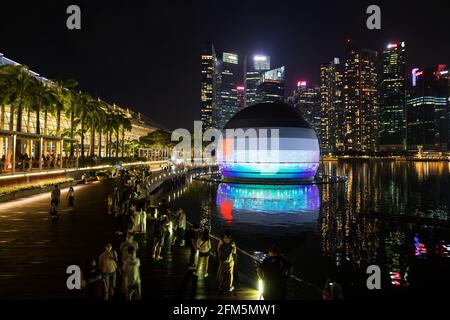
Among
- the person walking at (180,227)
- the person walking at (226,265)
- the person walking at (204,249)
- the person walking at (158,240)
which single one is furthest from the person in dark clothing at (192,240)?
the person walking at (180,227)

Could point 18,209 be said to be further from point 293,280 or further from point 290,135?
point 290,135

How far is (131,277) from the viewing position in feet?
33.5

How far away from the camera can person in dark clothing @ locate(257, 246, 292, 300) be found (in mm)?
9523

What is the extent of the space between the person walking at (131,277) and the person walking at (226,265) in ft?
8.44

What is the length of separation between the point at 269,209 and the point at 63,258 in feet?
72.0

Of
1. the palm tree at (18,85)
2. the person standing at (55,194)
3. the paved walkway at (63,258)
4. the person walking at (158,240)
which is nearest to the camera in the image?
the paved walkway at (63,258)

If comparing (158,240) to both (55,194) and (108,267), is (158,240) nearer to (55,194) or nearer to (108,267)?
(108,267)

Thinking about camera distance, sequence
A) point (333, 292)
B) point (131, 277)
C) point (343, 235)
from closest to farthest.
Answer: point (333, 292), point (131, 277), point (343, 235)

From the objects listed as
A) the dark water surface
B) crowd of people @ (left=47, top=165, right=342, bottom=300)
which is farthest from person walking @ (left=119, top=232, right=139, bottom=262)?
the dark water surface

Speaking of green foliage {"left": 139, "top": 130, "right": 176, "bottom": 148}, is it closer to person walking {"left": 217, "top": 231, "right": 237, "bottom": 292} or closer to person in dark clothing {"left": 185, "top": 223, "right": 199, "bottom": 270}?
person in dark clothing {"left": 185, "top": 223, "right": 199, "bottom": 270}

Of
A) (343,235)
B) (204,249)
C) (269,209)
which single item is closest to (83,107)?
(269,209)

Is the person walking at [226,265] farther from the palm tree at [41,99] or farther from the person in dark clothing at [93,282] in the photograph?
the palm tree at [41,99]

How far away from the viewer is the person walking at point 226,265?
37.9 feet
